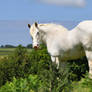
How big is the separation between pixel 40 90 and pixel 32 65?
24.1 feet

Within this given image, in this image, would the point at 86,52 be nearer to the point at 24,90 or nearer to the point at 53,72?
the point at 53,72

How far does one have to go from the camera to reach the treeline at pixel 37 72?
645cm

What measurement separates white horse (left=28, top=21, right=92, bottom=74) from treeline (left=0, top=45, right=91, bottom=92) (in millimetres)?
355

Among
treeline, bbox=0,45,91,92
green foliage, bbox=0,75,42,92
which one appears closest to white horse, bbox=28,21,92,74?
treeline, bbox=0,45,91,92

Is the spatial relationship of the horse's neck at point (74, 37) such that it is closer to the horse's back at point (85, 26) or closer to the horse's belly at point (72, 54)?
the horse's back at point (85, 26)

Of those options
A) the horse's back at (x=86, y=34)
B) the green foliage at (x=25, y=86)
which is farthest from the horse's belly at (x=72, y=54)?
the green foliage at (x=25, y=86)

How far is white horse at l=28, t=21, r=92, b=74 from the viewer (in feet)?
26.5

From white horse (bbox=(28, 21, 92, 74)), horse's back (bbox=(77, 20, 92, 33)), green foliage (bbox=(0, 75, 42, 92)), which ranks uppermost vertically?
horse's back (bbox=(77, 20, 92, 33))

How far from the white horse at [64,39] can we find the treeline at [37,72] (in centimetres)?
36

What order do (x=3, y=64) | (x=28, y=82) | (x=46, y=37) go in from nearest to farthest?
(x=28, y=82) < (x=46, y=37) < (x=3, y=64)

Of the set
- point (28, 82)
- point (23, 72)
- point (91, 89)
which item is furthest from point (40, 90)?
point (23, 72)

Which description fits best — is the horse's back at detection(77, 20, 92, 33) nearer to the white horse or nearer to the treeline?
the white horse

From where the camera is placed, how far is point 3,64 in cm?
1571

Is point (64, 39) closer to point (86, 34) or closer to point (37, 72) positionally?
point (86, 34)
